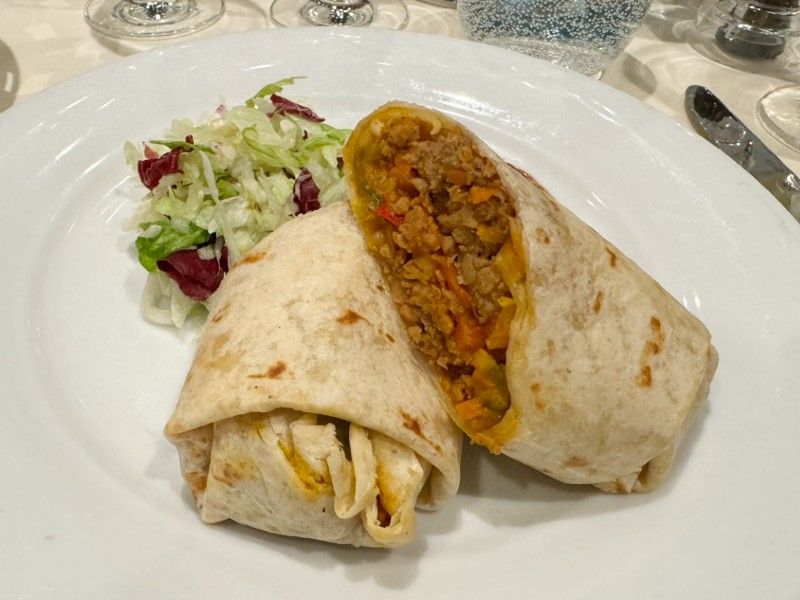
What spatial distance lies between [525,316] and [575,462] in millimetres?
376

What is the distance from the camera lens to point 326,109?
Result: 2.83m

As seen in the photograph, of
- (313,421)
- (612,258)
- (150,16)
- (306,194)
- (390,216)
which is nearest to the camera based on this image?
(313,421)

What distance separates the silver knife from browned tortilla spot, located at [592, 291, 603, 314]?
129cm

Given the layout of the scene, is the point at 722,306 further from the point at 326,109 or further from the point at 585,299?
the point at 326,109

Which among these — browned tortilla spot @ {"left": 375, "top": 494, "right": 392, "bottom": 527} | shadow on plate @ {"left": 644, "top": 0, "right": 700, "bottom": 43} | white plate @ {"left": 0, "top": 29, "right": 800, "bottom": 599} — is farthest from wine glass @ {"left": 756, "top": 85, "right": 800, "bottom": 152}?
browned tortilla spot @ {"left": 375, "top": 494, "right": 392, "bottom": 527}

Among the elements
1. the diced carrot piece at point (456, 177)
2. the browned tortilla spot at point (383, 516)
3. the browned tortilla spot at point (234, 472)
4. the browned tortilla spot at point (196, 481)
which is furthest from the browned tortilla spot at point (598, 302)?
the browned tortilla spot at point (196, 481)

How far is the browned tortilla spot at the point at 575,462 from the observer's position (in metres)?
1.67

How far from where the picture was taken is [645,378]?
167cm

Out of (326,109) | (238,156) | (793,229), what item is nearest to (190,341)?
(238,156)

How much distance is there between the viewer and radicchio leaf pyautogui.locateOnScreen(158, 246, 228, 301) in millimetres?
2238

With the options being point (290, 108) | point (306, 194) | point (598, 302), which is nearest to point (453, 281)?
point (598, 302)

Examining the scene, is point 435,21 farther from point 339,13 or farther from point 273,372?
point 273,372

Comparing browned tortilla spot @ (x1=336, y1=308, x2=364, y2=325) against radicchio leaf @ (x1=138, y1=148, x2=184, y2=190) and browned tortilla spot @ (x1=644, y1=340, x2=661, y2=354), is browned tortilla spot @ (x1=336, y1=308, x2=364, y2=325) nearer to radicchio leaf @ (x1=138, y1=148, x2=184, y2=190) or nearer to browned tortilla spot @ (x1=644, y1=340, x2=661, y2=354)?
browned tortilla spot @ (x1=644, y1=340, x2=661, y2=354)

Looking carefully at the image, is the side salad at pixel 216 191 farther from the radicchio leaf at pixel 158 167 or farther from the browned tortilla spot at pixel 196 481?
the browned tortilla spot at pixel 196 481
